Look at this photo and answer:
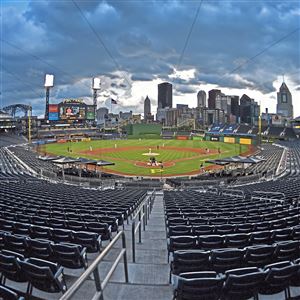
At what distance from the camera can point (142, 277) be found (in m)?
5.93

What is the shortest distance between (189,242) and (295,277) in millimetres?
2181

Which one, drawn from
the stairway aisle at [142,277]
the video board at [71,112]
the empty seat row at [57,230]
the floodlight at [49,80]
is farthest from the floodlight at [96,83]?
the empty seat row at [57,230]

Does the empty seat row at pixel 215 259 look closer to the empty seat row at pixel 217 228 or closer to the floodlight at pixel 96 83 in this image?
the empty seat row at pixel 217 228

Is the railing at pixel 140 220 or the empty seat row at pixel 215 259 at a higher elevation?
the empty seat row at pixel 215 259

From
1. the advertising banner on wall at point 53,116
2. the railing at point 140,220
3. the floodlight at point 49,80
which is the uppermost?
the floodlight at point 49,80

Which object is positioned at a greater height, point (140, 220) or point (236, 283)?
point (236, 283)

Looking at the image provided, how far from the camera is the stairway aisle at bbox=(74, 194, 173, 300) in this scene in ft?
16.3

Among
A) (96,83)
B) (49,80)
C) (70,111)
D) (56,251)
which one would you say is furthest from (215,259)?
(96,83)

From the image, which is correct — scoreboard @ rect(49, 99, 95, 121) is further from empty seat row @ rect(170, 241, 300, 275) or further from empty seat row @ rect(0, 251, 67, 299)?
empty seat row @ rect(170, 241, 300, 275)

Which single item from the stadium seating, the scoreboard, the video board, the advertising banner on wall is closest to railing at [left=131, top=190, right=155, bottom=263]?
the stadium seating

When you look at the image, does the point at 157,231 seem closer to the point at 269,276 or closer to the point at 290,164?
the point at 269,276

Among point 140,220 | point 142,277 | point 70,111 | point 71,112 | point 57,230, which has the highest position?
point 70,111

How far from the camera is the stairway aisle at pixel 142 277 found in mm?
4969

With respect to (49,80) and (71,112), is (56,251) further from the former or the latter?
(49,80)
